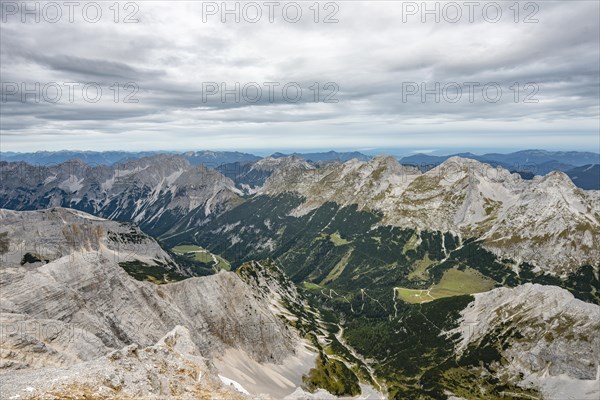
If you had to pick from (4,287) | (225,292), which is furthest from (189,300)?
(4,287)

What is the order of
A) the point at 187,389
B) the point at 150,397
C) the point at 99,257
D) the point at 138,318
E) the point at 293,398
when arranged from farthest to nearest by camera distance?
the point at 99,257, the point at 138,318, the point at 293,398, the point at 187,389, the point at 150,397

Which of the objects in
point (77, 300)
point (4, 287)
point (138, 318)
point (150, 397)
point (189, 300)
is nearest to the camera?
point (150, 397)

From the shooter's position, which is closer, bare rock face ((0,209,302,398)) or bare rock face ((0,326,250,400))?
bare rock face ((0,326,250,400))

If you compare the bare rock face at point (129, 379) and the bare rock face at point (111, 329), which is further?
the bare rock face at point (111, 329)

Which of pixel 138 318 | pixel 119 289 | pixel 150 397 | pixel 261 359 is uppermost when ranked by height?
pixel 150 397

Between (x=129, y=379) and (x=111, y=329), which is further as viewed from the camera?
(x=111, y=329)

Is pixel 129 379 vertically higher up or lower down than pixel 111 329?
higher up

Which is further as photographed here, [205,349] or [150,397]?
[205,349]

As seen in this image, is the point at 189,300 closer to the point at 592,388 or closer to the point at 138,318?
the point at 138,318
